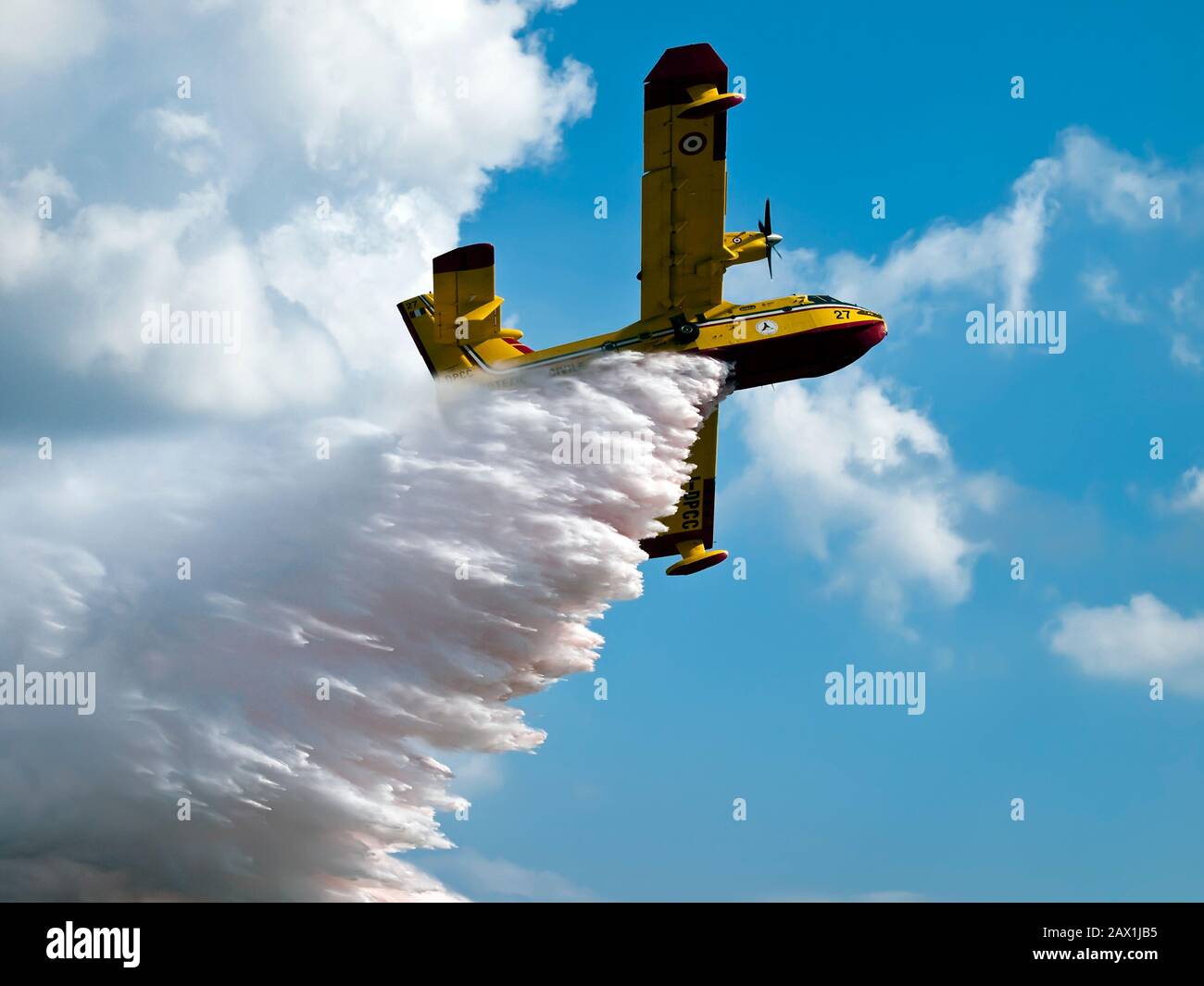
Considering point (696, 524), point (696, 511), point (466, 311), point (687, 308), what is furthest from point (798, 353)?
point (466, 311)

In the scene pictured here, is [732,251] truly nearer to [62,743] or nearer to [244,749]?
[244,749]

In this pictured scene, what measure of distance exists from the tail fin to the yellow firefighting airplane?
20mm

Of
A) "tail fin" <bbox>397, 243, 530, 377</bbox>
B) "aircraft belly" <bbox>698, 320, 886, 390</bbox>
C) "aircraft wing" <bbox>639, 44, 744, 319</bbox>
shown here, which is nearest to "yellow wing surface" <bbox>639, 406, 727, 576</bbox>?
"aircraft belly" <bbox>698, 320, 886, 390</bbox>

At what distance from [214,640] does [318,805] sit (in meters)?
3.61

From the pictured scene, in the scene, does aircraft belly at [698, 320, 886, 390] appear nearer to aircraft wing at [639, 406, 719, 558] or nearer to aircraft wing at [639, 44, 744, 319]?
aircraft wing at [639, 44, 744, 319]

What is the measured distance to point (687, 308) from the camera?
28906 mm

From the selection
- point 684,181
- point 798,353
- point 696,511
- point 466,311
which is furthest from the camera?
point 696,511

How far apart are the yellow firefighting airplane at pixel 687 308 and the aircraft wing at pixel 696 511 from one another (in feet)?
0.09

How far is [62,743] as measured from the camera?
25453 mm

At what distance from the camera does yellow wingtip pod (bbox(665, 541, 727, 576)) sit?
102 feet

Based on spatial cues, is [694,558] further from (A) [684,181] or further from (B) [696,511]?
(A) [684,181]

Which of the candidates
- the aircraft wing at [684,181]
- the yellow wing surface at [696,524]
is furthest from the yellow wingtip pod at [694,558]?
the aircraft wing at [684,181]

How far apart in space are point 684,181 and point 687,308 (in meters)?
2.65

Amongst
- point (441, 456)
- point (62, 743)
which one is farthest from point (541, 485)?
point (62, 743)
